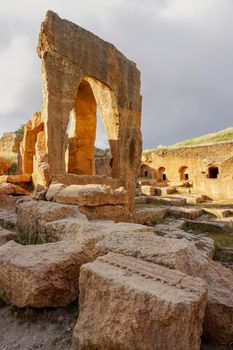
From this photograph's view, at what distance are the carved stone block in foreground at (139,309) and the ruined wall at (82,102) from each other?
666 centimetres

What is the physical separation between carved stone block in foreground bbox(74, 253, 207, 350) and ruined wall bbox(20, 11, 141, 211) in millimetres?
6661

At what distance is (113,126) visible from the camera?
1108 centimetres

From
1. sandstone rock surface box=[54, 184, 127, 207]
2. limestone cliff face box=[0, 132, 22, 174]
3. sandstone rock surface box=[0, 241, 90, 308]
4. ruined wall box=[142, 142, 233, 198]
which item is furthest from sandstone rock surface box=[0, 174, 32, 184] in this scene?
limestone cliff face box=[0, 132, 22, 174]

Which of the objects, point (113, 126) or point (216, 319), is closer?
point (216, 319)

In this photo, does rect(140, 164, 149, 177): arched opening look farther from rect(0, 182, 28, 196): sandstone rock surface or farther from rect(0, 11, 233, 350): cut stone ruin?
rect(0, 11, 233, 350): cut stone ruin

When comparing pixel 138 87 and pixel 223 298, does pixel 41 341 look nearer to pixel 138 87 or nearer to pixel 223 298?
pixel 223 298

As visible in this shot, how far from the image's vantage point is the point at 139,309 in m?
1.34

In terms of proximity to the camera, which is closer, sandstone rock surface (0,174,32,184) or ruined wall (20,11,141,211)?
ruined wall (20,11,141,211)

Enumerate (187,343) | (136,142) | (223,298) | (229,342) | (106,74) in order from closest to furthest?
(187,343), (229,342), (223,298), (106,74), (136,142)

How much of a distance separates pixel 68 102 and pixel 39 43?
194 cm

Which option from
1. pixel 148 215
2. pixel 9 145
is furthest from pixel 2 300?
pixel 9 145

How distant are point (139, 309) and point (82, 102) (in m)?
11.7

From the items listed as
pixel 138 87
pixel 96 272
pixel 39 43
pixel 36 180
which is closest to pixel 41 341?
pixel 96 272

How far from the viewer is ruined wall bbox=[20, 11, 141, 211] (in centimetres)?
835
